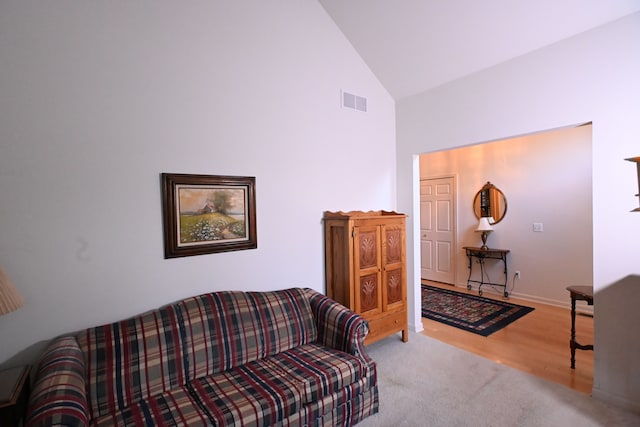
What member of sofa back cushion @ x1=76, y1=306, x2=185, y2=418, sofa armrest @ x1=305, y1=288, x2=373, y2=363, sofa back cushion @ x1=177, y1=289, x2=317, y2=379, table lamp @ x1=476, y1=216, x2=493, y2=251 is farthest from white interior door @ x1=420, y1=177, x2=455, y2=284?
sofa back cushion @ x1=76, y1=306, x2=185, y2=418

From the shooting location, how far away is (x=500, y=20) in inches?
104

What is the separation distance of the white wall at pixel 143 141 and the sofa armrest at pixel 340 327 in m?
0.51

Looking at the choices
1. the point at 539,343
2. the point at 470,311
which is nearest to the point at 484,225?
the point at 470,311

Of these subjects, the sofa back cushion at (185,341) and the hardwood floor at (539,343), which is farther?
the hardwood floor at (539,343)

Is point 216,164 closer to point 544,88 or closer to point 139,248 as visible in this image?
point 139,248

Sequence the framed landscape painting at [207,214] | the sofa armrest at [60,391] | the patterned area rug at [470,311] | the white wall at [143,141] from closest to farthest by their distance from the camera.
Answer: the sofa armrest at [60,391], the white wall at [143,141], the framed landscape painting at [207,214], the patterned area rug at [470,311]

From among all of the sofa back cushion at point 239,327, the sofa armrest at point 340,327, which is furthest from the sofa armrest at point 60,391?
the sofa armrest at point 340,327

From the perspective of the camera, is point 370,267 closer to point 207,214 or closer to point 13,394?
point 207,214

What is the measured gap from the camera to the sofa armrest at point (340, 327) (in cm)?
234

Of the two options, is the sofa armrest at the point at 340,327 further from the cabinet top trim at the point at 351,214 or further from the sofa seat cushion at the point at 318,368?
the cabinet top trim at the point at 351,214

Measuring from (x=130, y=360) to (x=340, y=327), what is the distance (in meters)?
1.41

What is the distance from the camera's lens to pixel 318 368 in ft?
6.94

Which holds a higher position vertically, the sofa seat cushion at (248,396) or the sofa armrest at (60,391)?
the sofa armrest at (60,391)

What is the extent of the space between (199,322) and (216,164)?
3.98 feet
